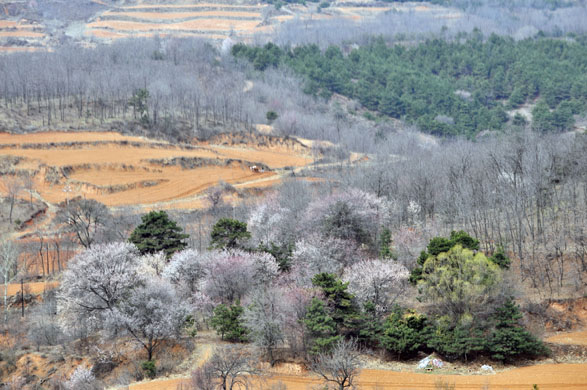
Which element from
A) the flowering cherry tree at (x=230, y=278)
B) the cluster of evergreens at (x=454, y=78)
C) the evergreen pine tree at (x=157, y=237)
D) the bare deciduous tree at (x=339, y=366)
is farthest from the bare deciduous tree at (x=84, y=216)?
the cluster of evergreens at (x=454, y=78)

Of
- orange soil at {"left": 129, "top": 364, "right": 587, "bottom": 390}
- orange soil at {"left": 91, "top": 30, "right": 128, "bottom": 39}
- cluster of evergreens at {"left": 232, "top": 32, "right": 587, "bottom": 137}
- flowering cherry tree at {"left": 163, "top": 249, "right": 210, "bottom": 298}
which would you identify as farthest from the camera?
orange soil at {"left": 91, "top": 30, "right": 128, "bottom": 39}

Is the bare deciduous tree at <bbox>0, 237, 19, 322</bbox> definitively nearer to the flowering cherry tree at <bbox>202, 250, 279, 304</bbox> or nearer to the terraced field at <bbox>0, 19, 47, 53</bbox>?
the flowering cherry tree at <bbox>202, 250, 279, 304</bbox>


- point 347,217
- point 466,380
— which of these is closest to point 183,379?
point 466,380

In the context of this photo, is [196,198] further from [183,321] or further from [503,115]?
[503,115]

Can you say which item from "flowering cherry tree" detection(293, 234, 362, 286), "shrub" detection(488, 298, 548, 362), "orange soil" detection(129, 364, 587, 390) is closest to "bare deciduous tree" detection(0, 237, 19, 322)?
"flowering cherry tree" detection(293, 234, 362, 286)

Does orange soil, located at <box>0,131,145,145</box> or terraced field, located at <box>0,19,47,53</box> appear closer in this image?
orange soil, located at <box>0,131,145,145</box>

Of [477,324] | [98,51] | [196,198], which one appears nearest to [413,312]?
[477,324]
